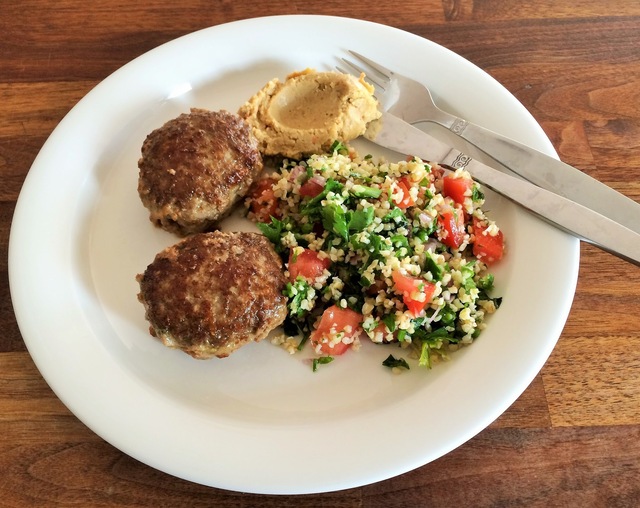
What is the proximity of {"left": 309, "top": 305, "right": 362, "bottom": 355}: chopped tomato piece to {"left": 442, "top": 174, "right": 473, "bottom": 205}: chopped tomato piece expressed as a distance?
1.99 ft

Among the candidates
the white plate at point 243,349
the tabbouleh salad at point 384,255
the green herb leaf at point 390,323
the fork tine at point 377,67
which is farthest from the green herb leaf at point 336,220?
the fork tine at point 377,67

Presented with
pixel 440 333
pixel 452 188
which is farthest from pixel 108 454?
pixel 452 188

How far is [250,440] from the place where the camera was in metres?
1.84

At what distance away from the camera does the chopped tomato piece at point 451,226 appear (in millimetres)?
2158

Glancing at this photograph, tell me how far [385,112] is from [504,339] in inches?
45.0

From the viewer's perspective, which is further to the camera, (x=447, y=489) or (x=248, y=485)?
(x=447, y=489)

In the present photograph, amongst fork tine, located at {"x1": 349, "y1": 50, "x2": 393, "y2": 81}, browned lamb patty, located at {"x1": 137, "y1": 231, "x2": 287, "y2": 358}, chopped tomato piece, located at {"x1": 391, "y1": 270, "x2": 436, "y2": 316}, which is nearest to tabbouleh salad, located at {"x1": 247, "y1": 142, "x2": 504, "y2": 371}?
chopped tomato piece, located at {"x1": 391, "y1": 270, "x2": 436, "y2": 316}

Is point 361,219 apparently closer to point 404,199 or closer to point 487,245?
point 404,199

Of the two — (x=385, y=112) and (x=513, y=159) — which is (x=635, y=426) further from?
(x=385, y=112)

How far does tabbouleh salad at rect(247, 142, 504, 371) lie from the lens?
2021 millimetres

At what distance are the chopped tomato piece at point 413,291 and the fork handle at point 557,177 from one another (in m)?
0.68

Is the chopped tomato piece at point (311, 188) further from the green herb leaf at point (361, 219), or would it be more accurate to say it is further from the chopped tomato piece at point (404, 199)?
the chopped tomato piece at point (404, 199)

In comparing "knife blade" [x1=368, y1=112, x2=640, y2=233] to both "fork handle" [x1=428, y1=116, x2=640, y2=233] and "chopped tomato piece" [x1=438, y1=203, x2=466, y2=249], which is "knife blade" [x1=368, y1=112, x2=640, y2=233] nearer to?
"fork handle" [x1=428, y1=116, x2=640, y2=233]

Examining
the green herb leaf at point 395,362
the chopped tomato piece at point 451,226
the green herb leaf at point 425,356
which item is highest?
the chopped tomato piece at point 451,226
